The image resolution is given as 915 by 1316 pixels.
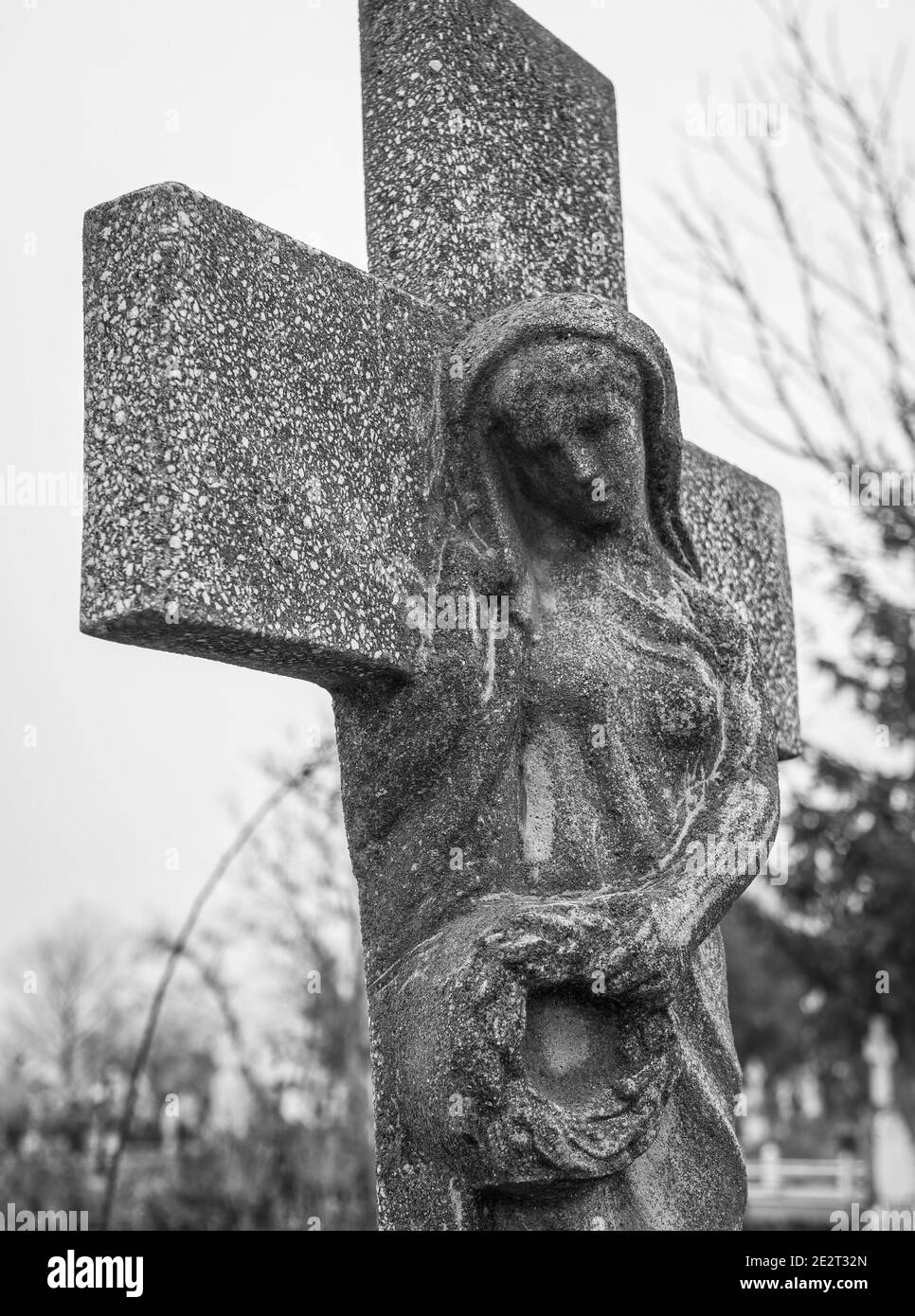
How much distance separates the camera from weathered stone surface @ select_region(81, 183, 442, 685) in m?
3.12

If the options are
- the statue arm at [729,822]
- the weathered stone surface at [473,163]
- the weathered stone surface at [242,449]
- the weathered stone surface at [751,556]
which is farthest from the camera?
the weathered stone surface at [751,556]

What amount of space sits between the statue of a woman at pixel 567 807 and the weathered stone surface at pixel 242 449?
0.66 ft

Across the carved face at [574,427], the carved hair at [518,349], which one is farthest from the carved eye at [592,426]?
the carved hair at [518,349]

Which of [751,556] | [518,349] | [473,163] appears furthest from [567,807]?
[473,163]

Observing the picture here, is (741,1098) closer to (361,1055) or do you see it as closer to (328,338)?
(328,338)

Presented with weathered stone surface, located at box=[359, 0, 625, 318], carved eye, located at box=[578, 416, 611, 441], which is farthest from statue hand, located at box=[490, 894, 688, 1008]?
weathered stone surface, located at box=[359, 0, 625, 318]

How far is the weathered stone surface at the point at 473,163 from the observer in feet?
13.7

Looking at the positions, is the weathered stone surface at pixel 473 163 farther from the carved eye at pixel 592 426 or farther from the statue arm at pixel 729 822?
the statue arm at pixel 729 822

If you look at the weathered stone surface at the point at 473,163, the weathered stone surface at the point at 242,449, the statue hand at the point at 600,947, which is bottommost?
the statue hand at the point at 600,947

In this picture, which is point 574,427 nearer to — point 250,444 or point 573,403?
point 573,403

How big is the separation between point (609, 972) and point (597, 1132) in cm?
31

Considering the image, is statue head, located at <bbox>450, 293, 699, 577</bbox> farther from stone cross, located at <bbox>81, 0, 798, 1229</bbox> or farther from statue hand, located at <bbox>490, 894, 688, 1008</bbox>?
statue hand, located at <bbox>490, 894, 688, 1008</bbox>
